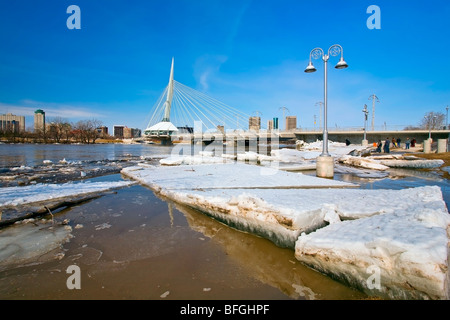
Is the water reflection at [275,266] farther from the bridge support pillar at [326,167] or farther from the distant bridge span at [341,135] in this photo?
the distant bridge span at [341,135]

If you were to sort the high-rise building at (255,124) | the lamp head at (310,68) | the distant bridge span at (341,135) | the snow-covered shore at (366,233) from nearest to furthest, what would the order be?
the snow-covered shore at (366,233), the lamp head at (310,68), the distant bridge span at (341,135), the high-rise building at (255,124)

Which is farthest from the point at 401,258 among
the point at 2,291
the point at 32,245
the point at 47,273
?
the point at 32,245

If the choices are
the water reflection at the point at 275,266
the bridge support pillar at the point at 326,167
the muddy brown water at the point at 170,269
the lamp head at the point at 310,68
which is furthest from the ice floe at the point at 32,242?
the lamp head at the point at 310,68

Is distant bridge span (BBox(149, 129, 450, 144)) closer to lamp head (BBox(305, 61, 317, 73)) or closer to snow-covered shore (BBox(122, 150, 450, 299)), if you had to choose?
lamp head (BBox(305, 61, 317, 73))

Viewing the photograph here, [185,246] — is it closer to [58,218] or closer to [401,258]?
[401,258]

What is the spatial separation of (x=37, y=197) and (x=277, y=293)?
6223mm

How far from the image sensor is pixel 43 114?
148375mm

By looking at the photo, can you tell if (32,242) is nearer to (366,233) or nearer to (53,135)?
(366,233)

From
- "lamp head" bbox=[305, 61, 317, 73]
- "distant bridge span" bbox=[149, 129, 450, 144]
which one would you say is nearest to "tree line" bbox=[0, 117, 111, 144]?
"distant bridge span" bbox=[149, 129, 450, 144]

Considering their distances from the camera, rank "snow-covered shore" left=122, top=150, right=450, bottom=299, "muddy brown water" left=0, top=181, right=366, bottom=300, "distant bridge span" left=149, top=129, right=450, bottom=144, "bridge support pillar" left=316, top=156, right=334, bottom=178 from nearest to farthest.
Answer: "snow-covered shore" left=122, top=150, right=450, bottom=299, "muddy brown water" left=0, top=181, right=366, bottom=300, "bridge support pillar" left=316, top=156, right=334, bottom=178, "distant bridge span" left=149, top=129, right=450, bottom=144

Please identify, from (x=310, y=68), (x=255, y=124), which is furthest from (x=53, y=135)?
(x=310, y=68)

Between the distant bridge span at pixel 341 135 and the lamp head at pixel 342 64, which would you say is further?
the distant bridge span at pixel 341 135

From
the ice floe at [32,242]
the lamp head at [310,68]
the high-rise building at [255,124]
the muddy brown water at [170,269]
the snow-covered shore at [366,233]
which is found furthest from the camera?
the high-rise building at [255,124]

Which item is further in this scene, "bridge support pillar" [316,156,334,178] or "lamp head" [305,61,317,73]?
"lamp head" [305,61,317,73]
